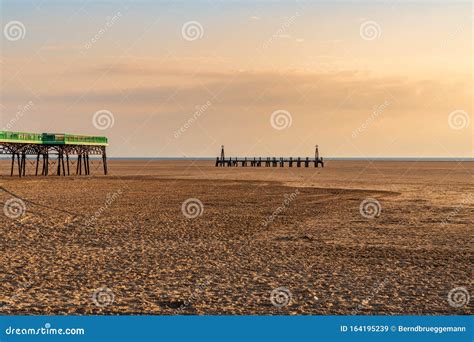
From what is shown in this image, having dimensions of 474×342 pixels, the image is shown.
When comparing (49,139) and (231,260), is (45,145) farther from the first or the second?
(231,260)

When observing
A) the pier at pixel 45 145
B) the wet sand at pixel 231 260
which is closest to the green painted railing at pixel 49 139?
the pier at pixel 45 145

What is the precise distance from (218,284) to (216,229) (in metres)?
7.28

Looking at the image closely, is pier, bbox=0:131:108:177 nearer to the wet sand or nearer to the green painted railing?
the green painted railing

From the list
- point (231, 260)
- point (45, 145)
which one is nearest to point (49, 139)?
point (45, 145)

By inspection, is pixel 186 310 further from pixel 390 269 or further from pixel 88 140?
pixel 88 140

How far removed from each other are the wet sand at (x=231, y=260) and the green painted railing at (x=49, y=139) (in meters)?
23.8

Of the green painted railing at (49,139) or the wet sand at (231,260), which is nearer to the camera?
the wet sand at (231,260)

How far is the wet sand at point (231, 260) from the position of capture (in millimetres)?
8938

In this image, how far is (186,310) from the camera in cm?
852

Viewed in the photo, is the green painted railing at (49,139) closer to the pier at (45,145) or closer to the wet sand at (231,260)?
the pier at (45,145)

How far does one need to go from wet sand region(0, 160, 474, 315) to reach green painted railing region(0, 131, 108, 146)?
23824 mm

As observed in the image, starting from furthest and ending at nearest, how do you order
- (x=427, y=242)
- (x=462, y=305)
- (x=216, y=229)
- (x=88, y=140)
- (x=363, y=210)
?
(x=88, y=140) < (x=363, y=210) < (x=216, y=229) < (x=427, y=242) < (x=462, y=305)

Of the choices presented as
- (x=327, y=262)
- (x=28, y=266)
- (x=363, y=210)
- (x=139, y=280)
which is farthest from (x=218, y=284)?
(x=363, y=210)

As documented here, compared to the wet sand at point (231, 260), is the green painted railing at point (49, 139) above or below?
above
